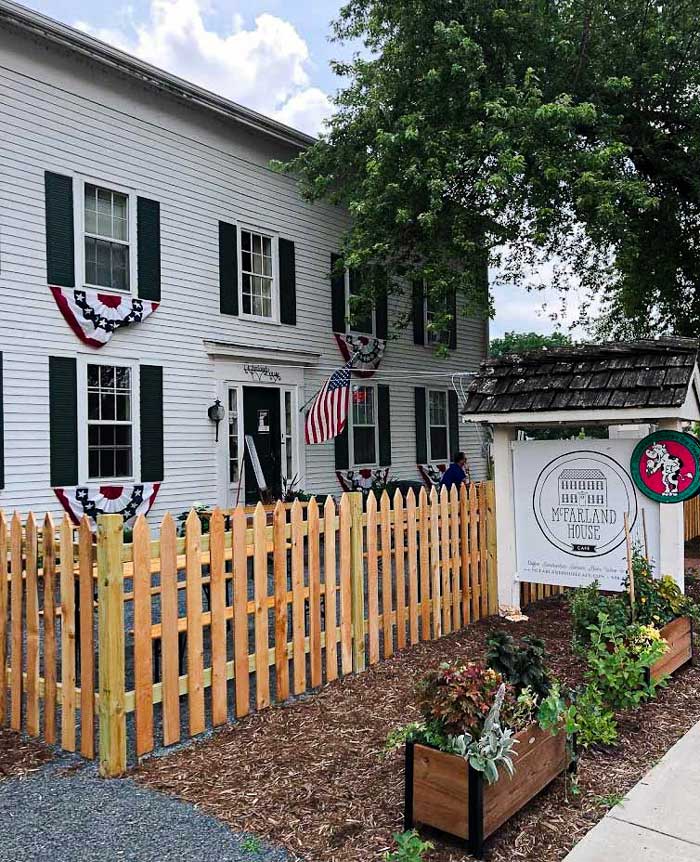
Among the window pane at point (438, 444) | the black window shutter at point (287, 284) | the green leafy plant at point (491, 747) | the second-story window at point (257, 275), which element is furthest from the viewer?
the window pane at point (438, 444)

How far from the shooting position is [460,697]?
3080 mm

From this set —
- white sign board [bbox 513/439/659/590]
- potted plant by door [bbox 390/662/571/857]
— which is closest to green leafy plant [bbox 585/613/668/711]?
potted plant by door [bbox 390/662/571/857]

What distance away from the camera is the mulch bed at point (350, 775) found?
3.02 meters

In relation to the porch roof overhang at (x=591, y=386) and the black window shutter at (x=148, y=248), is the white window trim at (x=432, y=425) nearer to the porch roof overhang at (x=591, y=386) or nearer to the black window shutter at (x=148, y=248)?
the black window shutter at (x=148, y=248)

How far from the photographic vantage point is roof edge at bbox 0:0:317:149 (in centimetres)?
967

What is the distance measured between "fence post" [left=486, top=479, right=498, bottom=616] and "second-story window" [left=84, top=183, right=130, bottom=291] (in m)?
7.00

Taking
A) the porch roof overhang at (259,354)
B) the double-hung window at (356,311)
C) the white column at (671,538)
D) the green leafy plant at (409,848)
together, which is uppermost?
Result: the double-hung window at (356,311)

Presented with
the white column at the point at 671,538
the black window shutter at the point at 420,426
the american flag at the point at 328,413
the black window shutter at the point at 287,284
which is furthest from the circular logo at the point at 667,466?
the black window shutter at the point at 420,426

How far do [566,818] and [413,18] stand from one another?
1293 centimetres

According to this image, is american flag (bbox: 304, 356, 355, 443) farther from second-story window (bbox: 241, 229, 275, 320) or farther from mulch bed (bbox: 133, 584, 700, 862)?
A: mulch bed (bbox: 133, 584, 700, 862)

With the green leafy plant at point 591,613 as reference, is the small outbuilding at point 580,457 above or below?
above

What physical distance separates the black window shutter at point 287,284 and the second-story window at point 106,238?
338cm

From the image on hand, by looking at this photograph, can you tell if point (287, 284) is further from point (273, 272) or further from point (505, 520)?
point (505, 520)

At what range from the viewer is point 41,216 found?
10.1 metres
